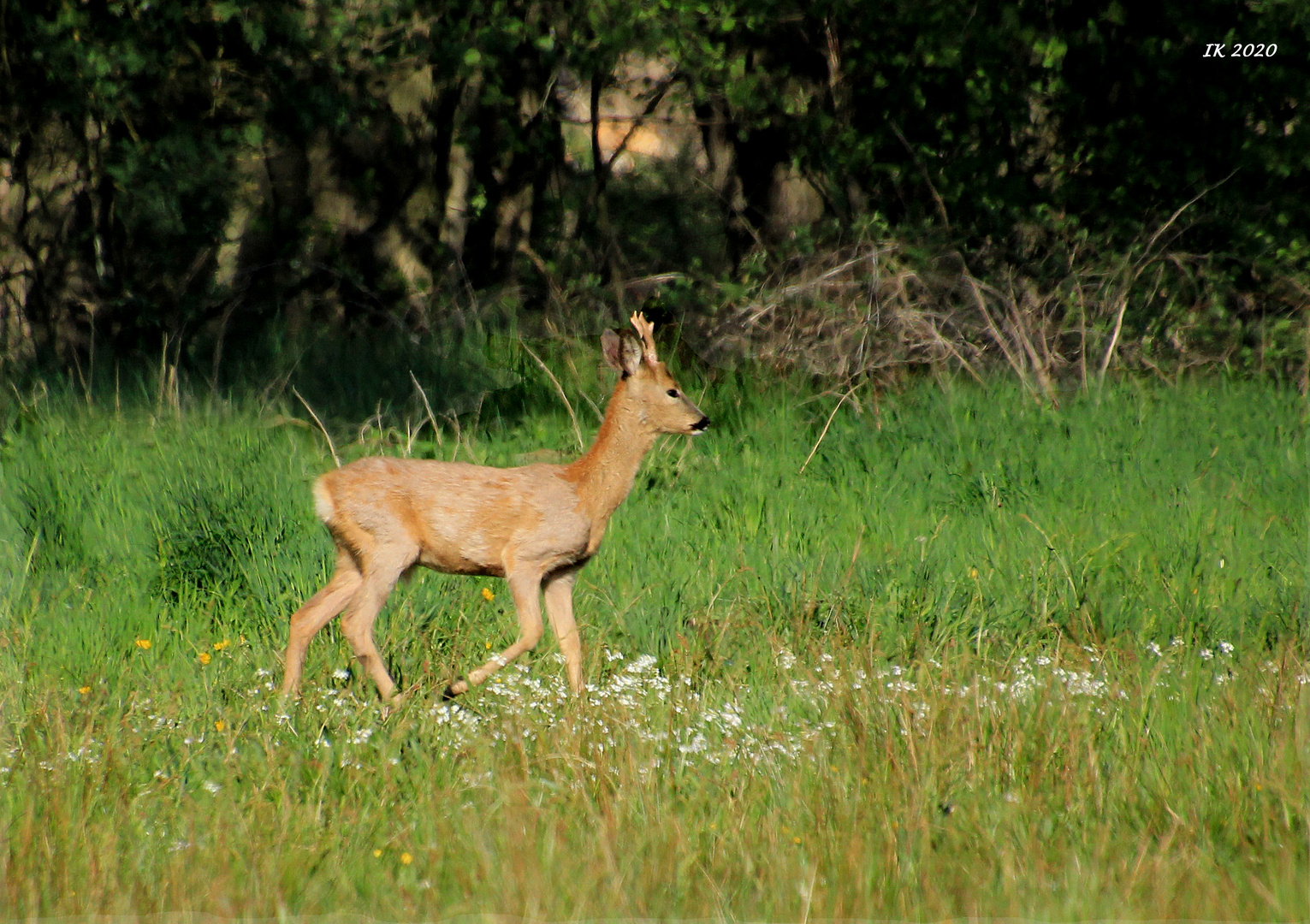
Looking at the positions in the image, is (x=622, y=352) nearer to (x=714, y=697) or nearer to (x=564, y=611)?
(x=564, y=611)

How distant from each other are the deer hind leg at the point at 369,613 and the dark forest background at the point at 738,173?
16.7ft

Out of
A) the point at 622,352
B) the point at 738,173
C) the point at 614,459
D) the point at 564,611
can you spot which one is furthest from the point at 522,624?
the point at 738,173

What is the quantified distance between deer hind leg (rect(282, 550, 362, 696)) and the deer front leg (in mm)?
742

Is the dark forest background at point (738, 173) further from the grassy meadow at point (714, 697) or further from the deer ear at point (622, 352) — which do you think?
the deer ear at point (622, 352)

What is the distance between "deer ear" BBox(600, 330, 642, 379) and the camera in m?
5.36

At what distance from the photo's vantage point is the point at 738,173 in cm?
1466

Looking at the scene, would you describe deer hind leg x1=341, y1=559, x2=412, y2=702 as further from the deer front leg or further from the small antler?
the small antler

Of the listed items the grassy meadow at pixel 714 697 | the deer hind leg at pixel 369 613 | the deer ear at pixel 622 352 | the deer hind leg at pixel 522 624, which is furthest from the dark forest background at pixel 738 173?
the deer hind leg at pixel 369 613

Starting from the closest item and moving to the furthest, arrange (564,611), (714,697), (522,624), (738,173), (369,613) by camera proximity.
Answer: (714,697) → (369,613) → (522,624) → (564,611) → (738,173)

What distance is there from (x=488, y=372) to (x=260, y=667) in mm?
5672

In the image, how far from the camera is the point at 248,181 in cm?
1387

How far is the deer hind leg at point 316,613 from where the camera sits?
4.88m

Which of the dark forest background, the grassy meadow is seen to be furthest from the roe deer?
the dark forest background

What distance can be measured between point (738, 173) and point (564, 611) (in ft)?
33.2
